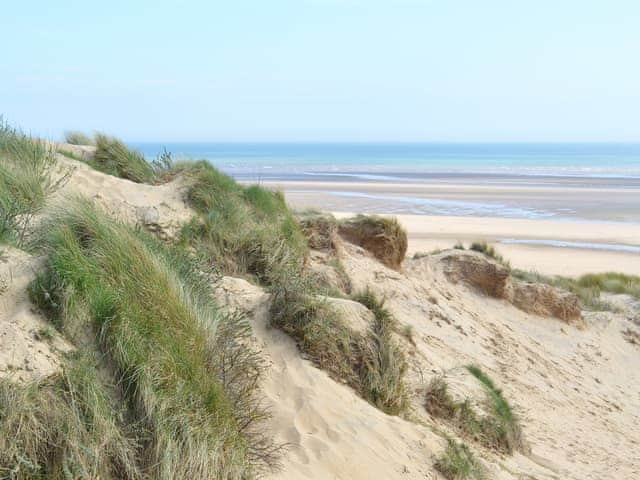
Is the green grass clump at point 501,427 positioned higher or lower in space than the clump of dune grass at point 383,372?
lower

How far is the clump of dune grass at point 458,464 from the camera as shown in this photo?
5246 millimetres

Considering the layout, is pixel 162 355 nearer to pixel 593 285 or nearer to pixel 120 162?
pixel 120 162

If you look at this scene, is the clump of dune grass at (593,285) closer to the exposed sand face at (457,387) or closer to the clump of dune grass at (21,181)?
the exposed sand face at (457,387)

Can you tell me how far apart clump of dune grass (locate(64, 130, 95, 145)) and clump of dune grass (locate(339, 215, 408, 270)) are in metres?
4.68

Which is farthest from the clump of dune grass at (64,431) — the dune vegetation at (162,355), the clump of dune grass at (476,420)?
the clump of dune grass at (476,420)

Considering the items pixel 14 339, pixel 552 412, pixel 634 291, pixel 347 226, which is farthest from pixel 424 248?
pixel 14 339

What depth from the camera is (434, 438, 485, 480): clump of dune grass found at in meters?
5.25

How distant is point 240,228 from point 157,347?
4.05 meters

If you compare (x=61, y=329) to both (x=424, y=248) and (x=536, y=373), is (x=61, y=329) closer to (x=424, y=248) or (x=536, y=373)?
(x=536, y=373)

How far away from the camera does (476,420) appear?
6.61 meters

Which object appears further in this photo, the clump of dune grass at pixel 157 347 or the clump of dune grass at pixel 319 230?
the clump of dune grass at pixel 319 230

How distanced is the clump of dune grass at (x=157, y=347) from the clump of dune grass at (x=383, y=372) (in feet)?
3.42

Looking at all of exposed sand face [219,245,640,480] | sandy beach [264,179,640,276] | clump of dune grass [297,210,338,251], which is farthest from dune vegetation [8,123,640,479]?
sandy beach [264,179,640,276]

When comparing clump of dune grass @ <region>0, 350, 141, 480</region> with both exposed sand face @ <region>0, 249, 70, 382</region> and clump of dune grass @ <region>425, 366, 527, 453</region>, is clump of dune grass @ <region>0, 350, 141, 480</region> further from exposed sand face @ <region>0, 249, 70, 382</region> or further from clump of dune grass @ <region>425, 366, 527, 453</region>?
clump of dune grass @ <region>425, 366, 527, 453</region>
